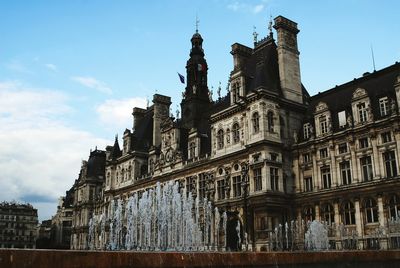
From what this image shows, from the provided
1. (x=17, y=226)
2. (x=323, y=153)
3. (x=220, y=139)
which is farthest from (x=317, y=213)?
(x=17, y=226)

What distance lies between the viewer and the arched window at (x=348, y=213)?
121ft

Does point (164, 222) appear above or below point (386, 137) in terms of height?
below

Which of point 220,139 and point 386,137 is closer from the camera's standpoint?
point 386,137

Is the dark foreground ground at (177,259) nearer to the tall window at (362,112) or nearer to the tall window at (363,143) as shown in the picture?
the tall window at (363,143)

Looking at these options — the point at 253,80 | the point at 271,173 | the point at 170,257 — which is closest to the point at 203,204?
the point at 271,173

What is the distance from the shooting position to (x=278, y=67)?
47688mm

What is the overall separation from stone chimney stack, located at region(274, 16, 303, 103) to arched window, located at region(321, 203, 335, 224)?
12858mm

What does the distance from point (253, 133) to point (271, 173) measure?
185 inches

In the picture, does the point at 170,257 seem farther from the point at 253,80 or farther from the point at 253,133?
the point at 253,80

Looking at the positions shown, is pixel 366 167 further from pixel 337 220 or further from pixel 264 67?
pixel 264 67

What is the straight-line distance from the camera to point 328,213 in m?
39.1

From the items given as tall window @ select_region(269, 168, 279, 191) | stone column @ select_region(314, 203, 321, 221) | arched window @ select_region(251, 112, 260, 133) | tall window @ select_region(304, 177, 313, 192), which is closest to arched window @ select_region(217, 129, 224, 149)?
arched window @ select_region(251, 112, 260, 133)

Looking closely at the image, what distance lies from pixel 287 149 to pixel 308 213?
6935 millimetres

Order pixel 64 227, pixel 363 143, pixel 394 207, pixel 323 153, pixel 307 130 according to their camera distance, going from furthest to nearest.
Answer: pixel 64 227 < pixel 307 130 < pixel 323 153 < pixel 363 143 < pixel 394 207
